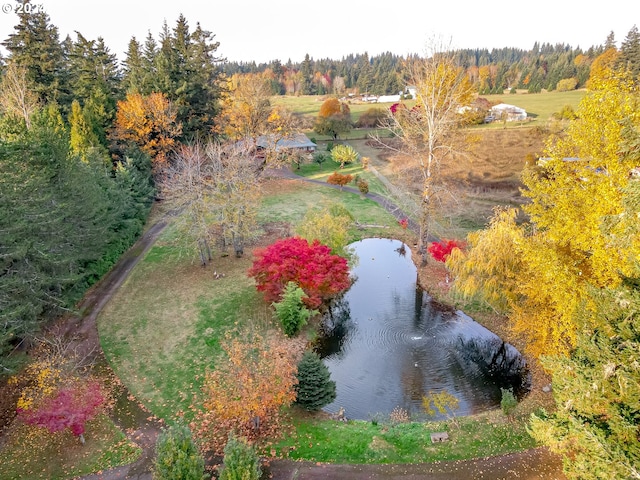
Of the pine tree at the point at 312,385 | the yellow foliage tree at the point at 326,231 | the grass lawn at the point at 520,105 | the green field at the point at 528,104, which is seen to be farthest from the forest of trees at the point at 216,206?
the green field at the point at 528,104

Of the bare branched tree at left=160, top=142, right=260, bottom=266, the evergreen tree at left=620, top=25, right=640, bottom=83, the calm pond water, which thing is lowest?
the calm pond water

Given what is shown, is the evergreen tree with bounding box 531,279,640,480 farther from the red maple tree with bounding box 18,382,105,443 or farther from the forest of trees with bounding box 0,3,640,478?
the red maple tree with bounding box 18,382,105,443

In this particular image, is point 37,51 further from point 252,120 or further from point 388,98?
point 388,98

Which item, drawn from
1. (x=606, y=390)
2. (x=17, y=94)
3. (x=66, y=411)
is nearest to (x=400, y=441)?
(x=606, y=390)

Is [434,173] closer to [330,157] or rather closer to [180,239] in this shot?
[180,239]

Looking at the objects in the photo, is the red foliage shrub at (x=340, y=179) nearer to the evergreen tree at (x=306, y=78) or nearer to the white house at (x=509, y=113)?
the white house at (x=509, y=113)

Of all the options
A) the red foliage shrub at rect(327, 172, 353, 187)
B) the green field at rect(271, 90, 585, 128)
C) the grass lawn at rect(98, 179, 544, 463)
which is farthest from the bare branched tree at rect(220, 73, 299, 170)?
the green field at rect(271, 90, 585, 128)
